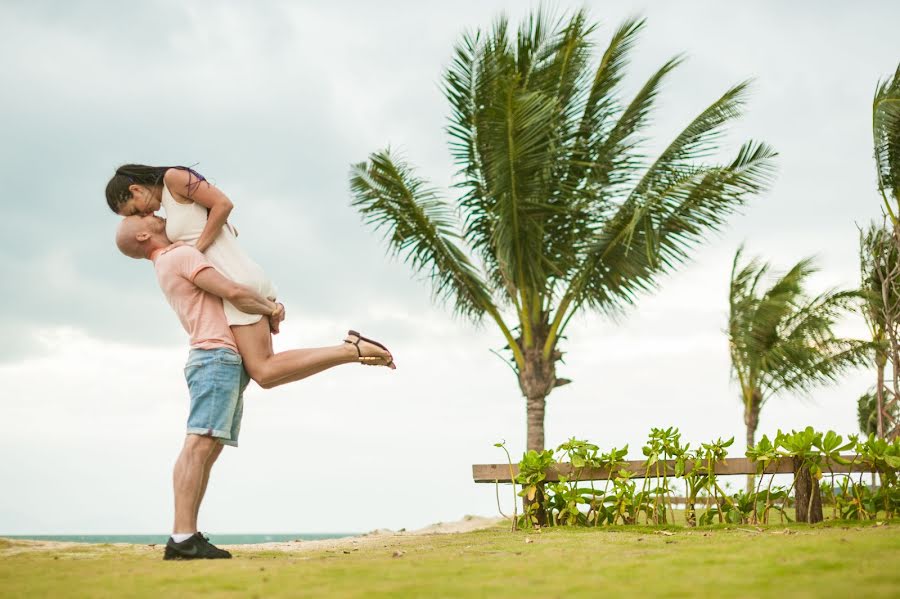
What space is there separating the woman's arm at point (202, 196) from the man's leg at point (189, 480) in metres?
0.97

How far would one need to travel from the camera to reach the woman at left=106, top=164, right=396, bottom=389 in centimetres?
396

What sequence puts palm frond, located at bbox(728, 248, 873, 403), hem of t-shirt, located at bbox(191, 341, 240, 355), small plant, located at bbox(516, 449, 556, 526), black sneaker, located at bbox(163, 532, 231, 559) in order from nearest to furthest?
black sneaker, located at bbox(163, 532, 231, 559)
hem of t-shirt, located at bbox(191, 341, 240, 355)
small plant, located at bbox(516, 449, 556, 526)
palm frond, located at bbox(728, 248, 873, 403)

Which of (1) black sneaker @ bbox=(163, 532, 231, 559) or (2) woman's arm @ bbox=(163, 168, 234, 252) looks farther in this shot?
(2) woman's arm @ bbox=(163, 168, 234, 252)

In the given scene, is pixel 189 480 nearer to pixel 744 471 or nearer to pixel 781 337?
pixel 744 471

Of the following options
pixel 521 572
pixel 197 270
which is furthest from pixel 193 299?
pixel 521 572

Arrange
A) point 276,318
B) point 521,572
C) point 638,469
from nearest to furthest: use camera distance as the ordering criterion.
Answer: point 521,572
point 276,318
point 638,469

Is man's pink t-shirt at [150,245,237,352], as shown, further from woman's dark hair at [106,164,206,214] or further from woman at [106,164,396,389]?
woman's dark hair at [106,164,206,214]

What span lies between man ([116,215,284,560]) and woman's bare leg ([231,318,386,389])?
58 millimetres

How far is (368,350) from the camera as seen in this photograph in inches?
162

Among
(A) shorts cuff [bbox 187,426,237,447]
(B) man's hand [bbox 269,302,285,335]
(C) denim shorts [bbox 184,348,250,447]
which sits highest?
(B) man's hand [bbox 269,302,285,335]

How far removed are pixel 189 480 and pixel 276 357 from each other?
0.71m

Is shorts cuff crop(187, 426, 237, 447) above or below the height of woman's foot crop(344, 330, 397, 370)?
below

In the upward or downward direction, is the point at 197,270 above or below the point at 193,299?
above

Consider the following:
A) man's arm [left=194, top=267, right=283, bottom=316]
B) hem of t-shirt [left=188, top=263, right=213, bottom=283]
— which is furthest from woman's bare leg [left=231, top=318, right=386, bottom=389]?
hem of t-shirt [left=188, top=263, right=213, bottom=283]
